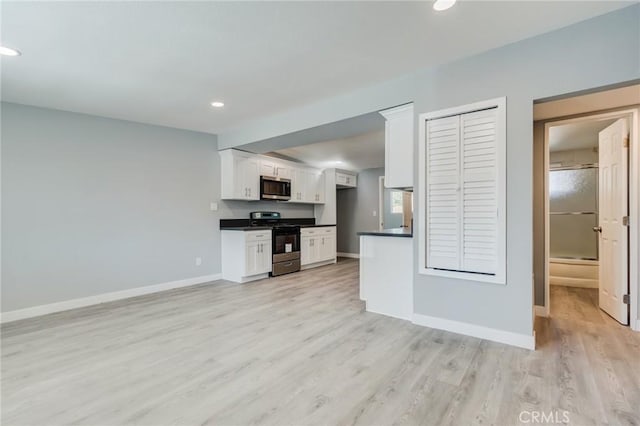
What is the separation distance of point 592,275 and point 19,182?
8.00 meters

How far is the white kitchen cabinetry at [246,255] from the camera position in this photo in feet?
16.4

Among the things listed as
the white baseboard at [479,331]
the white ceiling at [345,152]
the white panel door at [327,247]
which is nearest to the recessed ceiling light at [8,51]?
the white ceiling at [345,152]

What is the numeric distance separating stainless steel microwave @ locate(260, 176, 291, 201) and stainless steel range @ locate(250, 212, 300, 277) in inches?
14.0

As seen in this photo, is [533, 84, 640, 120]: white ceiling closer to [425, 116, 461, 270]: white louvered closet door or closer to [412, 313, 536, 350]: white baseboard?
[425, 116, 461, 270]: white louvered closet door

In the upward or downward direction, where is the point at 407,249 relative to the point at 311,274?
upward

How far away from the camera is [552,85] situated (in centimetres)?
231

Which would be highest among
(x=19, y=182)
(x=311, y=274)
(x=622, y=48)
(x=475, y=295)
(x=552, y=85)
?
(x=622, y=48)

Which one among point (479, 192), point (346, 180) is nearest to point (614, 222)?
point (479, 192)

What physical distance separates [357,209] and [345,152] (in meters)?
2.72

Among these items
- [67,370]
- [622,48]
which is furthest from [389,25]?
[67,370]

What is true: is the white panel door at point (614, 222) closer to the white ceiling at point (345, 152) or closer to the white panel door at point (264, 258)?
the white ceiling at point (345, 152)

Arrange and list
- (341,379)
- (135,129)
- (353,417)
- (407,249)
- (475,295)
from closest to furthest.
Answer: (353,417) < (341,379) < (475,295) < (407,249) < (135,129)

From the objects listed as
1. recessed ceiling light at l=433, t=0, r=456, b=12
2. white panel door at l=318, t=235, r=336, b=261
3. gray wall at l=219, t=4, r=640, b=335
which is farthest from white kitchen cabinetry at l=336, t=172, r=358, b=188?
recessed ceiling light at l=433, t=0, r=456, b=12

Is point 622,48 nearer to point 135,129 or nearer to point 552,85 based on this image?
point 552,85
